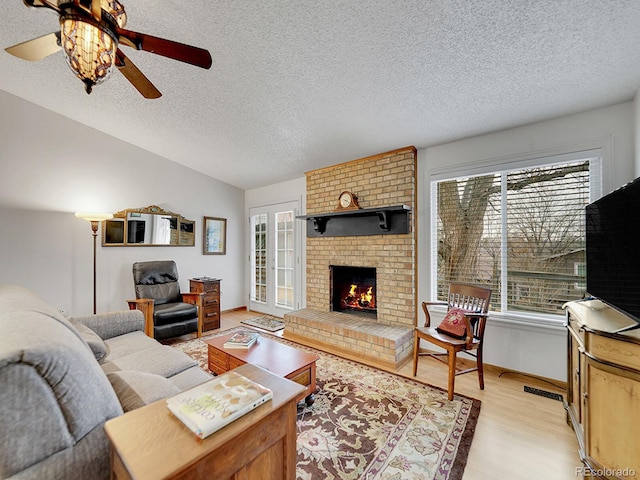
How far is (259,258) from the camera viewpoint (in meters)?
5.22

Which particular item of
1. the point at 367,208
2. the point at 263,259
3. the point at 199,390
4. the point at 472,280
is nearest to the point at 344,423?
the point at 199,390

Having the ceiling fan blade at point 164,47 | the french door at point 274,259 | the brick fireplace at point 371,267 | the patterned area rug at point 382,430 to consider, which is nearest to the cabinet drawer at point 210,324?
the french door at point 274,259

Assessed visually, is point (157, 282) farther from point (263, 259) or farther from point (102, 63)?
point (102, 63)

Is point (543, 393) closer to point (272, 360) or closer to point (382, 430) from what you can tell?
point (382, 430)

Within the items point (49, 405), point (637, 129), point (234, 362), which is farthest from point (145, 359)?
point (637, 129)

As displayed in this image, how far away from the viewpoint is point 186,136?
3.61 metres

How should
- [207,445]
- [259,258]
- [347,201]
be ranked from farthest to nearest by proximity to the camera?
[259,258]
[347,201]
[207,445]

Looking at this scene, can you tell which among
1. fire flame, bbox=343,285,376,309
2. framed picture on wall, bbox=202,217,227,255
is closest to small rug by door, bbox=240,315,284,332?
fire flame, bbox=343,285,376,309

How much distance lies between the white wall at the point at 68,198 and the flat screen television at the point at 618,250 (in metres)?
5.02

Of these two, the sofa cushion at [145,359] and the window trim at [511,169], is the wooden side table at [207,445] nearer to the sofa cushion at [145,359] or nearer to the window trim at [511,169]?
the sofa cushion at [145,359]

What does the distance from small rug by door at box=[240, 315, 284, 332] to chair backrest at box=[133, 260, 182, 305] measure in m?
1.17

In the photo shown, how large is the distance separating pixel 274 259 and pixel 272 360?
9.25 ft

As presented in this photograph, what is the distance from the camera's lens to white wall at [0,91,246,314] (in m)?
3.24

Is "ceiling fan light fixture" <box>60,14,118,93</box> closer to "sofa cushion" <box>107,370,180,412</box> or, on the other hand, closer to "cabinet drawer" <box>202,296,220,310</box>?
"sofa cushion" <box>107,370,180,412</box>
